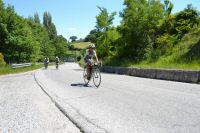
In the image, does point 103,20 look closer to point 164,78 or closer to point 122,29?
point 122,29

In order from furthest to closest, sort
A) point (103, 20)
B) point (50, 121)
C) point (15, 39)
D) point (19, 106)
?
point (15, 39)
point (103, 20)
point (19, 106)
point (50, 121)

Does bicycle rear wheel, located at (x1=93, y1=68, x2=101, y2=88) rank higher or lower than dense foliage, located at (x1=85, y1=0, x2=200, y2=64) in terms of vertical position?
lower

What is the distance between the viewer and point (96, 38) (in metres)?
42.8

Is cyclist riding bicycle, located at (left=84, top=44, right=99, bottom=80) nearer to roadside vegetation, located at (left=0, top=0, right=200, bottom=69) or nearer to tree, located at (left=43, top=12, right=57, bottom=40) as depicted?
roadside vegetation, located at (left=0, top=0, right=200, bottom=69)

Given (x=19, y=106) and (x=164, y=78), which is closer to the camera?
(x=19, y=106)

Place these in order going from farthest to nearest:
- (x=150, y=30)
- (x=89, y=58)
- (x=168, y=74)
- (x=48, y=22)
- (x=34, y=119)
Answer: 1. (x=48, y=22)
2. (x=150, y=30)
3. (x=168, y=74)
4. (x=89, y=58)
5. (x=34, y=119)

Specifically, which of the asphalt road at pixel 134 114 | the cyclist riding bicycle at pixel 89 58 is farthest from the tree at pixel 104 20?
the asphalt road at pixel 134 114

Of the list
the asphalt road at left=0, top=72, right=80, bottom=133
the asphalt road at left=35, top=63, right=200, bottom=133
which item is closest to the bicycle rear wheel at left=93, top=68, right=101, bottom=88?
the asphalt road at left=35, top=63, right=200, bottom=133

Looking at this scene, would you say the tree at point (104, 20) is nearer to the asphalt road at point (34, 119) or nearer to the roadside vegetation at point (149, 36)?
the roadside vegetation at point (149, 36)

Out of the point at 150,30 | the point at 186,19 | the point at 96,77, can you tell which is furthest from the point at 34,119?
the point at 186,19

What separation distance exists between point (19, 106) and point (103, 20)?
34217 millimetres

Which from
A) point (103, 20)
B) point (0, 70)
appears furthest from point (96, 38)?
point (0, 70)

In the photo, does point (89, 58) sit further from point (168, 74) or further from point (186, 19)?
point (186, 19)

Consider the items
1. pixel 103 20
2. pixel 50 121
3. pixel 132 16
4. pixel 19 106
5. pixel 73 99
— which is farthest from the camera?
pixel 103 20
